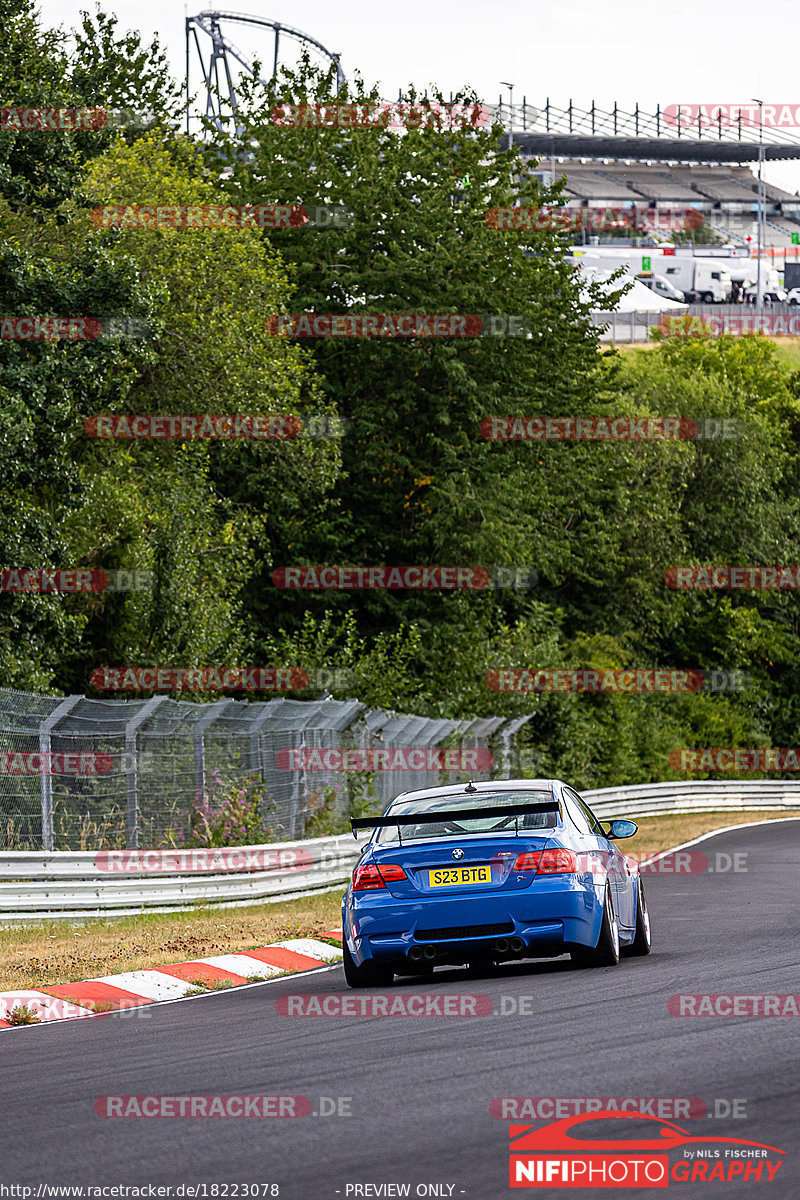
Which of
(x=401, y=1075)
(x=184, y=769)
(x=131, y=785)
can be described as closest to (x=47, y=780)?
(x=131, y=785)

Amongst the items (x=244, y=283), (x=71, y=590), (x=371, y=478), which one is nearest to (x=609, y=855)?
(x=71, y=590)

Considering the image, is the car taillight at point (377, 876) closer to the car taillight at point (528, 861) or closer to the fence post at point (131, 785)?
the car taillight at point (528, 861)

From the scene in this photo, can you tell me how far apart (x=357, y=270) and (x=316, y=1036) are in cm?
3128

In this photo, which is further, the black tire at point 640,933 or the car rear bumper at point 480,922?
the black tire at point 640,933

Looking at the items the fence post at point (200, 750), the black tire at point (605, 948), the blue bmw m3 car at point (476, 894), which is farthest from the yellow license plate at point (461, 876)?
the fence post at point (200, 750)

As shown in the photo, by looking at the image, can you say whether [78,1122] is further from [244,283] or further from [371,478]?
[371,478]

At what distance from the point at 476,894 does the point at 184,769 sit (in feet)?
27.8

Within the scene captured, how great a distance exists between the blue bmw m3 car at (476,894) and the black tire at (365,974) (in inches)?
0.4

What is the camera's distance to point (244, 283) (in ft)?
111

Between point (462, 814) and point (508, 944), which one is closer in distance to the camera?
point (508, 944)

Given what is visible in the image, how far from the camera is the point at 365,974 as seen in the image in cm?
1102

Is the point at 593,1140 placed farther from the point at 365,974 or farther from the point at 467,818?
the point at 365,974

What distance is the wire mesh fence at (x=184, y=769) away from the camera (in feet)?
53.4

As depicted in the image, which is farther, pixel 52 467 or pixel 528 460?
pixel 528 460
